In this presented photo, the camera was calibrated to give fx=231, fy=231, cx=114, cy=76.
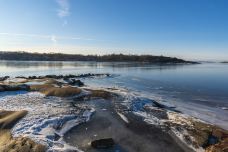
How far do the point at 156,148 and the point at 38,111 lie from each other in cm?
1010

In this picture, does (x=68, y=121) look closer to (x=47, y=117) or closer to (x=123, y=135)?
(x=47, y=117)

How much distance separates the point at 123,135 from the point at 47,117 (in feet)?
19.4

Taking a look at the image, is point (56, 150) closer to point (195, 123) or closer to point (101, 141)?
point (101, 141)

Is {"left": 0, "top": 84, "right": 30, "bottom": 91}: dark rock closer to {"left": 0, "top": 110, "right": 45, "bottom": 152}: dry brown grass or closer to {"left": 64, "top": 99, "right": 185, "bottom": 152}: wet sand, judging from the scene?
{"left": 0, "top": 110, "right": 45, "bottom": 152}: dry brown grass

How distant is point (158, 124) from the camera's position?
16344 millimetres

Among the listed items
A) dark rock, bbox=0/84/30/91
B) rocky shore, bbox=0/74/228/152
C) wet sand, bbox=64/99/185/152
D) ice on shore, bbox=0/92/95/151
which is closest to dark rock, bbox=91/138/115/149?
rocky shore, bbox=0/74/228/152

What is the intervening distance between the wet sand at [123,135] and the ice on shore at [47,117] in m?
0.72

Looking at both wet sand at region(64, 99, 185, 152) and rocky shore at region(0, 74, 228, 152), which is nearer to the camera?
wet sand at region(64, 99, 185, 152)

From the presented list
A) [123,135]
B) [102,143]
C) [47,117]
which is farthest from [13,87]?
[102,143]

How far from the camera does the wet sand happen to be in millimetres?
12401

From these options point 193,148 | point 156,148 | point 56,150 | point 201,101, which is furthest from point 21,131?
point 201,101

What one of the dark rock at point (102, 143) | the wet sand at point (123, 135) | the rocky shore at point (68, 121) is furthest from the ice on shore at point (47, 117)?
the dark rock at point (102, 143)

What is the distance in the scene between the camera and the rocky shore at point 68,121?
12594mm

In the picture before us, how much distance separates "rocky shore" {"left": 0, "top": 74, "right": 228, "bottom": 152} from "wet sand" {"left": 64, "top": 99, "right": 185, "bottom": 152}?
8.1 inches
